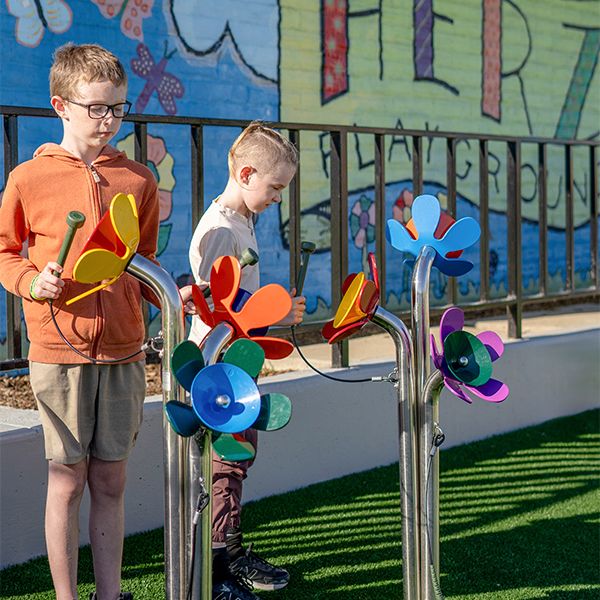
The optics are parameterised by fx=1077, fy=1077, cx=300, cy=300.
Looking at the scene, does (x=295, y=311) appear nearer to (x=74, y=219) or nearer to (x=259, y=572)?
(x=74, y=219)

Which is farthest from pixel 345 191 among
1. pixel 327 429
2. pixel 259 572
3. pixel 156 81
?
pixel 259 572

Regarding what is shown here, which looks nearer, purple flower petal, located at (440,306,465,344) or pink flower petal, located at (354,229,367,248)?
purple flower petal, located at (440,306,465,344)

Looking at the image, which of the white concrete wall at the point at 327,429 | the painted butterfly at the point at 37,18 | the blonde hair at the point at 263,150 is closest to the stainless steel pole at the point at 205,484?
the blonde hair at the point at 263,150

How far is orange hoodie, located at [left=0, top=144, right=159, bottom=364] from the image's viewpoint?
2.96 m

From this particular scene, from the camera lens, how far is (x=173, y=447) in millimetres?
2416

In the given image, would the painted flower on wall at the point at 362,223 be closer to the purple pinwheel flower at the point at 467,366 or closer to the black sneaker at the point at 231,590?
the black sneaker at the point at 231,590

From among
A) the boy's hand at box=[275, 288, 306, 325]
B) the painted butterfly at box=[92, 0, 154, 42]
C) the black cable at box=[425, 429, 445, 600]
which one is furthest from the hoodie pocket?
the painted butterfly at box=[92, 0, 154, 42]

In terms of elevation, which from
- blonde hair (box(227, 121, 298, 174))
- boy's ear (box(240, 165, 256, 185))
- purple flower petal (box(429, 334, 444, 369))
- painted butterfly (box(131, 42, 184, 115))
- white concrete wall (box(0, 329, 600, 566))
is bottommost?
white concrete wall (box(0, 329, 600, 566))

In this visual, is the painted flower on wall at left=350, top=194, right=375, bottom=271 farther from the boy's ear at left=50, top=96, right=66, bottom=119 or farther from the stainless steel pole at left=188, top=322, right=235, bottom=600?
the stainless steel pole at left=188, top=322, right=235, bottom=600

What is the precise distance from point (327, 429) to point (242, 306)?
2.67m

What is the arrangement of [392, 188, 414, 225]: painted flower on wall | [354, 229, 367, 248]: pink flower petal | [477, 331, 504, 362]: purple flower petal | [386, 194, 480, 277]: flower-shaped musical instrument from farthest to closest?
[392, 188, 414, 225]: painted flower on wall, [354, 229, 367, 248]: pink flower petal, [386, 194, 480, 277]: flower-shaped musical instrument, [477, 331, 504, 362]: purple flower petal

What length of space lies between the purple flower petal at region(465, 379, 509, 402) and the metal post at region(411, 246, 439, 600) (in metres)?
0.14

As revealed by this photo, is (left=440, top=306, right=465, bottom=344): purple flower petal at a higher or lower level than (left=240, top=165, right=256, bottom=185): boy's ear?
lower

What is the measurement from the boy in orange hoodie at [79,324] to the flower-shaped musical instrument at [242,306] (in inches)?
26.6
